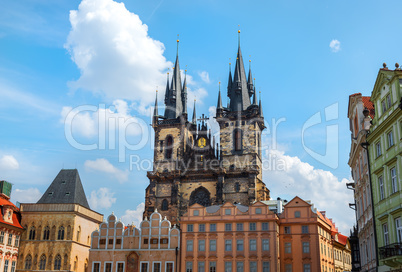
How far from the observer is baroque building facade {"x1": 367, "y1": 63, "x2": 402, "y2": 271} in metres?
21.1

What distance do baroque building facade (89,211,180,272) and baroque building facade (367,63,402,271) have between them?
86.8 feet

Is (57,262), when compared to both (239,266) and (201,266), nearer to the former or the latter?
(201,266)

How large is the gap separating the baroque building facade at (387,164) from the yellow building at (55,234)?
36026 mm

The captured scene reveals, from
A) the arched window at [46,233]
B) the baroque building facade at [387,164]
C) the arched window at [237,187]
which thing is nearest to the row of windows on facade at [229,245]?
the arched window at [46,233]

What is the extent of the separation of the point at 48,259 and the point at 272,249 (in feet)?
81.9

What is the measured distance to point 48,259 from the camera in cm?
4931

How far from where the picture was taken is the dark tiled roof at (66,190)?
175ft

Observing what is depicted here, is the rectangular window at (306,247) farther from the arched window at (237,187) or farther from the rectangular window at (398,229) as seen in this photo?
the rectangular window at (398,229)

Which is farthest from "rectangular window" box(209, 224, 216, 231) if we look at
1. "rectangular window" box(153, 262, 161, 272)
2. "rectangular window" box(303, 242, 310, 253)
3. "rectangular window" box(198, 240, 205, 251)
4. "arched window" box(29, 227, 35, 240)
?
"arched window" box(29, 227, 35, 240)

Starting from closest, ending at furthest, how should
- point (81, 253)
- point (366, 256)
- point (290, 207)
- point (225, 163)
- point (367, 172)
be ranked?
point (367, 172)
point (366, 256)
point (290, 207)
point (81, 253)
point (225, 163)

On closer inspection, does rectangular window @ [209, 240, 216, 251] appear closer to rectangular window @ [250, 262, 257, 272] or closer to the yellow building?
rectangular window @ [250, 262, 257, 272]

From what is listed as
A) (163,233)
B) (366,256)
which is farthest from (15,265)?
(366,256)

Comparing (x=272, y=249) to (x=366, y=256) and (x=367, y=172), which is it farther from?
(x=367, y=172)

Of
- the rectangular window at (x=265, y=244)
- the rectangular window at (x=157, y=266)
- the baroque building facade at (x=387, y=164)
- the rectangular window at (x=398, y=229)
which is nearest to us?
the rectangular window at (x=398, y=229)
